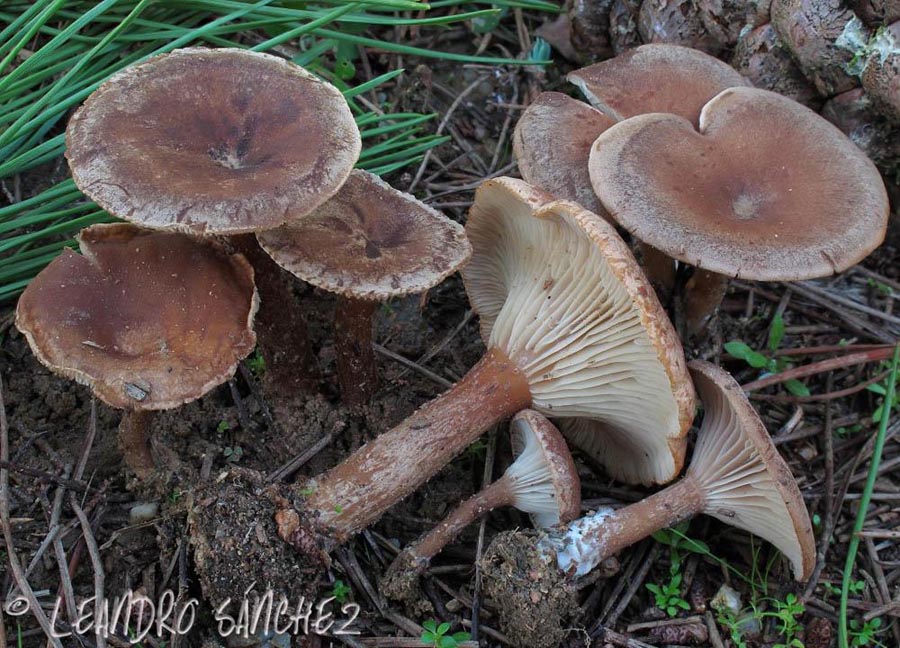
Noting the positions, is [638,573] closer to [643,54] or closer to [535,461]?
[535,461]

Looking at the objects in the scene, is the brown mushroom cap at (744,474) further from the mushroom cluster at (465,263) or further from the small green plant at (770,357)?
the small green plant at (770,357)

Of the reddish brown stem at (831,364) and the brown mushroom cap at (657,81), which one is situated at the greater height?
the brown mushroom cap at (657,81)

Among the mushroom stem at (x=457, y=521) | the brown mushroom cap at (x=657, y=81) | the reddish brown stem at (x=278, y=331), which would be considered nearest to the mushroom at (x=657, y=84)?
the brown mushroom cap at (x=657, y=81)

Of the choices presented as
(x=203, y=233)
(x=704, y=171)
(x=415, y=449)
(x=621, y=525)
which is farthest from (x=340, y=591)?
(x=704, y=171)

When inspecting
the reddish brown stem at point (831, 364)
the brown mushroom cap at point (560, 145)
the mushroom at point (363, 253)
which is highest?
the brown mushroom cap at point (560, 145)

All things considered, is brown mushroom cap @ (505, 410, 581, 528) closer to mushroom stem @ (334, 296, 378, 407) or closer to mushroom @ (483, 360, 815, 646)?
mushroom @ (483, 360, 815, 646)

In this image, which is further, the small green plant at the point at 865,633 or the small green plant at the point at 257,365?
the small green plant at the point at 257,365

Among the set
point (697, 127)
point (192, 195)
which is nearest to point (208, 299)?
point (192, 195)
